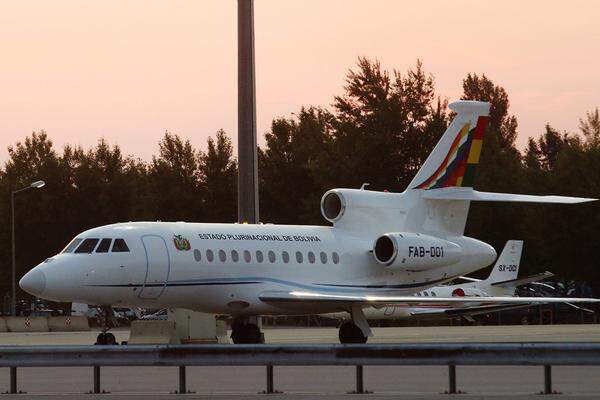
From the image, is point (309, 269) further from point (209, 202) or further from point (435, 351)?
point (209, 202)

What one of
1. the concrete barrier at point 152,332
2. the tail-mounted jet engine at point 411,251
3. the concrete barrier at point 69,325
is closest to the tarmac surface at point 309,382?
the concrete barrier at point 152,332

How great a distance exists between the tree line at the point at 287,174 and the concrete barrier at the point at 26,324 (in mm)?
26043

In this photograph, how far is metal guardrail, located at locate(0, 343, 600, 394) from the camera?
16734mm

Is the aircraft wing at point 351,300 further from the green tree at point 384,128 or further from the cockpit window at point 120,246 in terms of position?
the green tree at point 384,128

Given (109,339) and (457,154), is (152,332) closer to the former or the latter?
(109,339)

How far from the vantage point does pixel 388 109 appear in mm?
79125

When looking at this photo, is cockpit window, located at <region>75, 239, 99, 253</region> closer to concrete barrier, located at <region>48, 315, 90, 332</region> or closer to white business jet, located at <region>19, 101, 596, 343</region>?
white business jet, located at <region>19, 101, 596, 343</region>

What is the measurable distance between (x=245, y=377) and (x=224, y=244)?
37.0 ft

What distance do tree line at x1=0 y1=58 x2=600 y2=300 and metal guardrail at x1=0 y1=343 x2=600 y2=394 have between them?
53.3 m

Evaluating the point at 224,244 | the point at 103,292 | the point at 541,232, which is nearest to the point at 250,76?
the point at 224,244

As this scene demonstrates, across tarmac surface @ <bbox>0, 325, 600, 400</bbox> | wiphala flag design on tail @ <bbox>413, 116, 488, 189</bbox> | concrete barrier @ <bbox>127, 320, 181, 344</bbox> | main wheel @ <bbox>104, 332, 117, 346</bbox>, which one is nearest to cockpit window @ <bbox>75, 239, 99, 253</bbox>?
main wheel @ <bbox>104, 332, 117, 346</bbox>

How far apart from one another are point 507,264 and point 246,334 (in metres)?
21.0

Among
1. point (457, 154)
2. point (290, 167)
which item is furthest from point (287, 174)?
point (457, 154)

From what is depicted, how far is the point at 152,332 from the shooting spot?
105 ft
